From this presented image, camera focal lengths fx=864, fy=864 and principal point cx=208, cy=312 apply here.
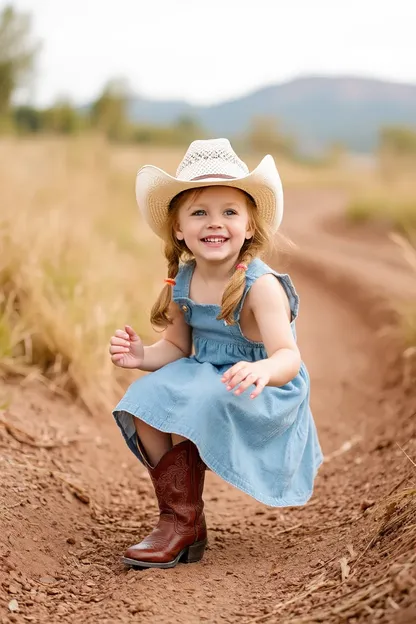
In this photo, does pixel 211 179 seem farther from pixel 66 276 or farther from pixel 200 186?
pixel 66 276

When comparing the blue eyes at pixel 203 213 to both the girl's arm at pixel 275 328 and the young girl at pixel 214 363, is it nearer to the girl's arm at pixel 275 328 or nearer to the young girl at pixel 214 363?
the young girl at pixel 214 363

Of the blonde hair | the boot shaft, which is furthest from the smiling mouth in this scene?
the boot shaft

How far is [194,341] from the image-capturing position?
3.02 meters

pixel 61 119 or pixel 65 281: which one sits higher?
pixel 61 119

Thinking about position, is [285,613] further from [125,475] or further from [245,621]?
[125,475]

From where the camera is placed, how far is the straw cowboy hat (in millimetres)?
2775

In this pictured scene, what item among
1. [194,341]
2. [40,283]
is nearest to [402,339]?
[40,283]

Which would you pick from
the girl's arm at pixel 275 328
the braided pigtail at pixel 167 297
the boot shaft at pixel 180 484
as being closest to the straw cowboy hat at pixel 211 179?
the braided pigtail at pixel 167 297

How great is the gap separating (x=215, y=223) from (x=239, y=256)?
0.65 ft

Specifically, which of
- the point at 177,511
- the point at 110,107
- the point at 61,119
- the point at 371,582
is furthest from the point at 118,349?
the point at 110,107

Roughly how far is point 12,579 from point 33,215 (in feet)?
11.5

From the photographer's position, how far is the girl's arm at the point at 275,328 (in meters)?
2.60

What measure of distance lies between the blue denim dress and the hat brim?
0.61 feet

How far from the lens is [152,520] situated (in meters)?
3.26
